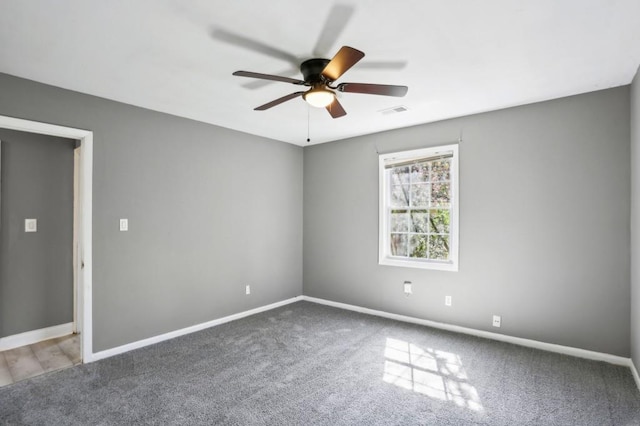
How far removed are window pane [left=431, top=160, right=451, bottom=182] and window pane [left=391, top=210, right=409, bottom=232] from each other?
59cm

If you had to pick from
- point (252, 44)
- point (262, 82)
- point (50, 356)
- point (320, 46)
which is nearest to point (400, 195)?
point (262, 82)

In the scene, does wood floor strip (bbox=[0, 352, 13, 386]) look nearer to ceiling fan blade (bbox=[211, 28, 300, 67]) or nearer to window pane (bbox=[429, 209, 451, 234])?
ceiling fan blade (bbox=[211, 28, 300, 67])

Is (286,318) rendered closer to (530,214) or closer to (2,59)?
(530,214)

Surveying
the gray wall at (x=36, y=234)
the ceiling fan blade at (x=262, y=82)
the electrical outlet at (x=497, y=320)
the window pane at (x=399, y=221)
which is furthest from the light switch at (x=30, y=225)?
the electrical outlet at (x=497, y=320)

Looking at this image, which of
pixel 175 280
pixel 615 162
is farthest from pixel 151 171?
pixel 615 162

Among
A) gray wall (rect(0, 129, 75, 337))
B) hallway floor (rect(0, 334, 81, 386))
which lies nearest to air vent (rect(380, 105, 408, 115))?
gray wall (rect(0, 129, 75, 337))

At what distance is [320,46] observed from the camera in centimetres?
230

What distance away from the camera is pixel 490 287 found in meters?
3.68

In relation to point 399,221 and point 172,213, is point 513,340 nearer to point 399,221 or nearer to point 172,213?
point 399,221

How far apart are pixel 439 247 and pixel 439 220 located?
1.08 ft

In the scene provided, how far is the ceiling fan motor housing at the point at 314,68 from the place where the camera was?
2436 mm

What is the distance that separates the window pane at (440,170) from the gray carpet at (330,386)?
5.99ft

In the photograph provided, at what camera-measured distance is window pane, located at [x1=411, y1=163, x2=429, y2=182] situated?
4.22m

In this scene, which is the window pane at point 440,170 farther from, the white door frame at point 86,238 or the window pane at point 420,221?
the white door frame at point 86,238
